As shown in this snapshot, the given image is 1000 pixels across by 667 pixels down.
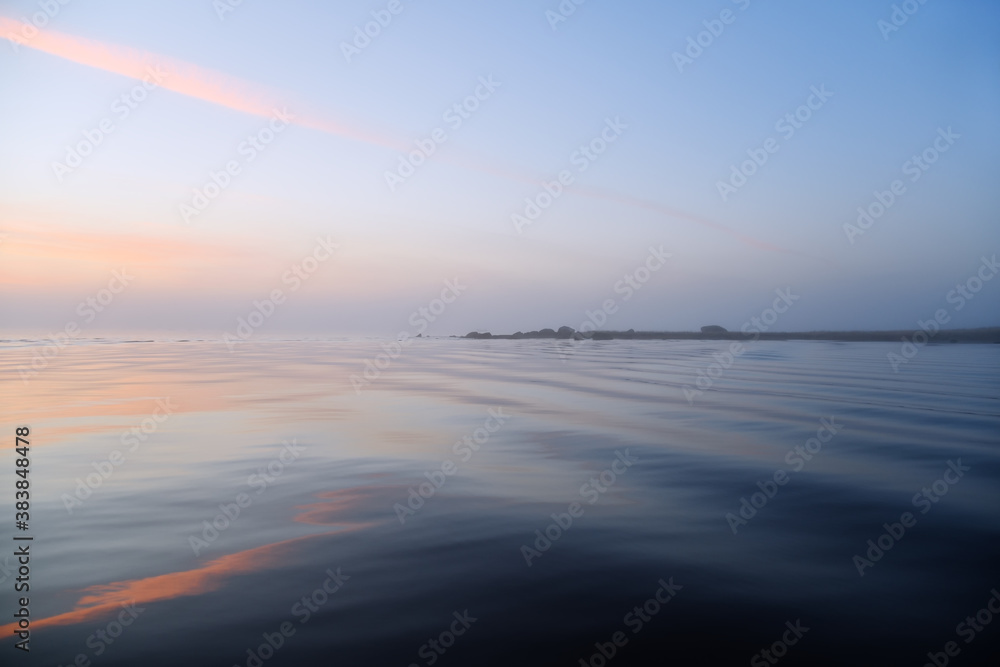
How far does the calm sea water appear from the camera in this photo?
3602mm

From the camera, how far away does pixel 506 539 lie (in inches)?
208

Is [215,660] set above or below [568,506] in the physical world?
below

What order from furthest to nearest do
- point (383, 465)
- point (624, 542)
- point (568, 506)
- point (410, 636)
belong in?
point (383, 465) → point (568, 506) → point (624, 542) → point (410, 636)

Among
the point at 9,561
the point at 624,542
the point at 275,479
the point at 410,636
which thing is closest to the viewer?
the point at 410,636

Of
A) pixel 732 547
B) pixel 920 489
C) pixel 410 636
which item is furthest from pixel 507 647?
pixel 920 489

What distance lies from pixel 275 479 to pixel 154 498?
4.18ft

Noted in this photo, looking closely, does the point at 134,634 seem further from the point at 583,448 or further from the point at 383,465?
the point at 583,448

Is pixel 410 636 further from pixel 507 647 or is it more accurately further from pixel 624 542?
pixel 624 542

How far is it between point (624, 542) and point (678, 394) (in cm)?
1103

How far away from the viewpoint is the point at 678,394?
617 inches

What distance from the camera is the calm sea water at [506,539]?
3.60 m

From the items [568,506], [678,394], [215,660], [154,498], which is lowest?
[215,660]

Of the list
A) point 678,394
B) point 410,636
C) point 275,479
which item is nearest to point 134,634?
point 410,636

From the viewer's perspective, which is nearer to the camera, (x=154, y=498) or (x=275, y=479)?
(x=154, y=498)
